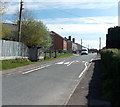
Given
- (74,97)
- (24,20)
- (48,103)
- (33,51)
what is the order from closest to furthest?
(48,103) → (74,97) → (33,51) → (24,20)

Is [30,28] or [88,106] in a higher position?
[30,28]

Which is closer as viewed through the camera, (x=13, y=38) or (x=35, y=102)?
(x=35, y=102)

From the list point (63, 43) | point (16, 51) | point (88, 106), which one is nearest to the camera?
point (88, 106)

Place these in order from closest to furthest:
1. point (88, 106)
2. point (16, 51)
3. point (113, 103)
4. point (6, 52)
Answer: point (113, 103), point (88, 106), point (6, 52), point (16, 51)

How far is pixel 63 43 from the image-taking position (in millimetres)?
116000

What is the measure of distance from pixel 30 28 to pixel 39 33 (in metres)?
1.78

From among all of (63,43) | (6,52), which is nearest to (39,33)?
(6,52)

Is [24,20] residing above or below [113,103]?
above

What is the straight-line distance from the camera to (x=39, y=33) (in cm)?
4219

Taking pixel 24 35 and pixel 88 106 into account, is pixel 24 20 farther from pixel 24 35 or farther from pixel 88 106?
pixel 88 106

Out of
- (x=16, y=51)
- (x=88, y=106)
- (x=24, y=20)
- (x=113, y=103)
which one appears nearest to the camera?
(x=113, y=103)

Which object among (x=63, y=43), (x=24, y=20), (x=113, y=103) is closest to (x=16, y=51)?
(x=24, y=20)

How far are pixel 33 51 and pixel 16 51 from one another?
230 inches

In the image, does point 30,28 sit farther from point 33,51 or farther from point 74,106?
point 74,106
